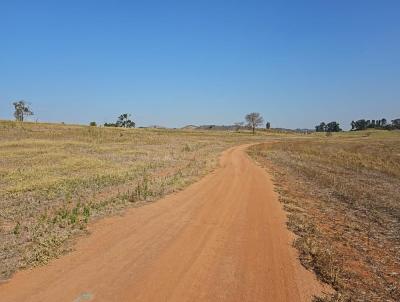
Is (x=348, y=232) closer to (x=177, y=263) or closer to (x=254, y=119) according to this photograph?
(x=177, y=263)

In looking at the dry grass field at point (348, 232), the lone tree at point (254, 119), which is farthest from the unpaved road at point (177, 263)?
the lone tree at point (254, 119)

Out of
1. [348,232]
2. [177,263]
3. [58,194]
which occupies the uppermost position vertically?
[177,263]

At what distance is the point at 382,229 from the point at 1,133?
62.3 meters

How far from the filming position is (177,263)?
10430mm

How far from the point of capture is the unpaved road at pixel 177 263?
8.77 m

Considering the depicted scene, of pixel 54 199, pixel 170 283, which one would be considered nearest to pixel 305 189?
pixel 54 199

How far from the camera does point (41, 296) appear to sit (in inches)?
332

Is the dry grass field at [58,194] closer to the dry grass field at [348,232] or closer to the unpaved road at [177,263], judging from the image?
the unpaved road at [177,263]

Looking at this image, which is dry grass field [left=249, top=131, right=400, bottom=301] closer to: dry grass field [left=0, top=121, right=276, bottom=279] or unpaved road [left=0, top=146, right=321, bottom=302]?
unpaved road [left=0, top=146, right=321, bottom=302]

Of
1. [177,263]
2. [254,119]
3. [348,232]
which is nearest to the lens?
[177,263]

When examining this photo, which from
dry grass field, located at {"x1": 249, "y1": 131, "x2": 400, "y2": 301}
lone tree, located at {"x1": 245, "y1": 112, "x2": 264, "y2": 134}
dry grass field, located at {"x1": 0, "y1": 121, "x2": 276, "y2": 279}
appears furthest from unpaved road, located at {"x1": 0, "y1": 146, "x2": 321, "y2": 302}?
lone tree, located at {"x1": 245, "y1": 112, "x2": 264, "y2": 134}

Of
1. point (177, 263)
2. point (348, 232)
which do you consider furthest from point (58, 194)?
point (348, 232)

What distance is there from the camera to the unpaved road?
345 inches

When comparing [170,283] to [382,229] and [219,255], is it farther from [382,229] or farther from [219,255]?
[382,229]
